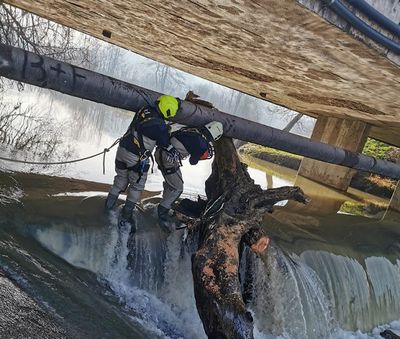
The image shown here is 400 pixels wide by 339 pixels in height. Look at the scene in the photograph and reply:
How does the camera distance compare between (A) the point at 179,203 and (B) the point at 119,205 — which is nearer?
(B) the point at 119,205

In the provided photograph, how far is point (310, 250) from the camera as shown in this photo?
7008 millimetres

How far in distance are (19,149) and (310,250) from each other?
278 inches

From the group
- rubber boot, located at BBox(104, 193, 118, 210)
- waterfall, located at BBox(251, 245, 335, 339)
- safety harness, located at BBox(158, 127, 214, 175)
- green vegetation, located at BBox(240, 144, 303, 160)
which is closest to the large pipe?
safety harness, located at BBox(158, 127, 214, 175)

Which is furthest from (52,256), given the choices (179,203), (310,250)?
(310,250)

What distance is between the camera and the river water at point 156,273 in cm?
381

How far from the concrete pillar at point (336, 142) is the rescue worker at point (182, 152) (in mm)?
8687

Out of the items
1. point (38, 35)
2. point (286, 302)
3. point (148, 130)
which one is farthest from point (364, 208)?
point (38, 35)

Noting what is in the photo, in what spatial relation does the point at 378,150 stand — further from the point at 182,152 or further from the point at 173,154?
the point at 173,154

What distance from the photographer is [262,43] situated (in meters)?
6.16

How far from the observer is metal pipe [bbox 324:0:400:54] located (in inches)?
164

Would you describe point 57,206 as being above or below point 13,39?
below

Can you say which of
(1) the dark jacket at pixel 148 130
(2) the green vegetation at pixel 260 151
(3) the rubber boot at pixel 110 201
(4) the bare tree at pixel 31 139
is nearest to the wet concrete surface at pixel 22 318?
(1) the dark jacket at pixel 148 130

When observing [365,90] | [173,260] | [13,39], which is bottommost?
[173,260]

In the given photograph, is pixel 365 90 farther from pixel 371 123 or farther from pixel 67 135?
pixel 67 135
